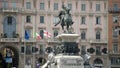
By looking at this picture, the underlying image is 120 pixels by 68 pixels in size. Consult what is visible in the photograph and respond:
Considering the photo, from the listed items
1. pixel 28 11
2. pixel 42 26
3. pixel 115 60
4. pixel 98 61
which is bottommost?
pixel 98 61

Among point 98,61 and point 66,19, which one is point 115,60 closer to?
point 98,61

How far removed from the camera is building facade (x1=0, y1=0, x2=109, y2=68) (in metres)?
96.9

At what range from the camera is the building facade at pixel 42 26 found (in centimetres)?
9694

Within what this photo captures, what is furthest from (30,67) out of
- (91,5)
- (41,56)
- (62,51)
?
(62,51)

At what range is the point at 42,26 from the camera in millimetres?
97938

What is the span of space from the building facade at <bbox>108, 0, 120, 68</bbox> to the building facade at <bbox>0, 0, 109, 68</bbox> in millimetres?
1028

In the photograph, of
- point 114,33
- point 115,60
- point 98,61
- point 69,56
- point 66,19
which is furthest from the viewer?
point 114,33

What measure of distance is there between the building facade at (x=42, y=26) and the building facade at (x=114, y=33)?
103 centimetres

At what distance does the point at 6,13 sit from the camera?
96.4 m

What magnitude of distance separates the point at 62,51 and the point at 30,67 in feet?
175

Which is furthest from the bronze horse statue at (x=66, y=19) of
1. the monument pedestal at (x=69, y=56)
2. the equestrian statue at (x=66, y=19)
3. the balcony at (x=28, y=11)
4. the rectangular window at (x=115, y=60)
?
the rectangular window at (x=115, y=60)

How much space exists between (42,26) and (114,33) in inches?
624

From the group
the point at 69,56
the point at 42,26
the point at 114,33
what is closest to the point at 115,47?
the point at 114,33

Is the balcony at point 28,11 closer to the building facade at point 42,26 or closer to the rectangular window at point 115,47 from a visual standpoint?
the building facade at point 42,26
